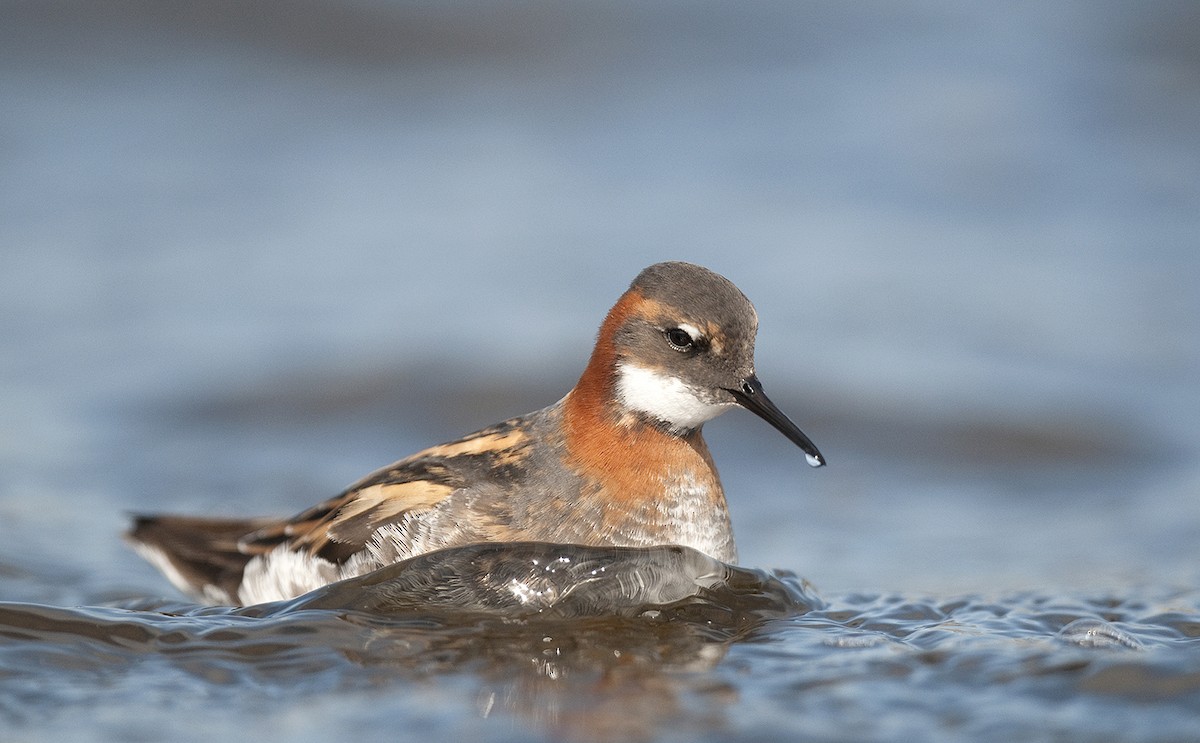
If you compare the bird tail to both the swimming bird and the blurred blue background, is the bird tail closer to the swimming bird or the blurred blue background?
the blurred blue background

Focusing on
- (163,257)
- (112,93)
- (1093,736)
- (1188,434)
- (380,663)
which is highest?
A: (112,93)

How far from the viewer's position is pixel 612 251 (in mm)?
11148

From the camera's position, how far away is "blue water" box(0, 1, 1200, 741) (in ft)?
16.0

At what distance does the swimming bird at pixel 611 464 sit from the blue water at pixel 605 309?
542 mm

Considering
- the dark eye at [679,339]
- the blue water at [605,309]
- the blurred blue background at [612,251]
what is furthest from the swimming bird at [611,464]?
the blurred blue background at [612,251]

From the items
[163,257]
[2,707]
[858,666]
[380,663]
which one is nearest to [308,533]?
[380,663]

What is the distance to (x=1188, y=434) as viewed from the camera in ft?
29.6

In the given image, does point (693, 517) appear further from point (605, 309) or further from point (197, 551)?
point (605, 309)

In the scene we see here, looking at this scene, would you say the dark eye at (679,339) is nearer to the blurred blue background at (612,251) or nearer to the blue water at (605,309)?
the blue water at (605,309)

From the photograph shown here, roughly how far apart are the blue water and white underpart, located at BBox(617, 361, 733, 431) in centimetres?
90

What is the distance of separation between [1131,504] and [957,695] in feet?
12.8

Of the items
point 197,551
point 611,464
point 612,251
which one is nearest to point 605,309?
point 612,251

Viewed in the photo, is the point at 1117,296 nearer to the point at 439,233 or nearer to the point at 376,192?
the point at 439,233

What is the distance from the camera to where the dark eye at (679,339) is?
576 cm
